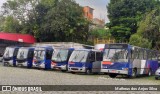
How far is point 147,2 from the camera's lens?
5688 centimetres

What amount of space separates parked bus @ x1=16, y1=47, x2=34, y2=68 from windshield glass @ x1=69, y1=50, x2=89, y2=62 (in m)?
6.82

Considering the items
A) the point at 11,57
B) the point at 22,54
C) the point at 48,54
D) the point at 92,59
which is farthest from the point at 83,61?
the point at 11,57

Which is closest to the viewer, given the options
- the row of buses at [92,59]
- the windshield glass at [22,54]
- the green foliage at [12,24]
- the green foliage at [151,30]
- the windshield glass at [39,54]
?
A: the row of buses at [92,59]

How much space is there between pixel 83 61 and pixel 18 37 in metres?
24.1

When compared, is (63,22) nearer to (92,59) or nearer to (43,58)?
(43,58)

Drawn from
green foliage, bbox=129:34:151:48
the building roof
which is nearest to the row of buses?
green foliage, bbox=129:34:151:48

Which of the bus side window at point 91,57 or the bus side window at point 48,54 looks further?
the bus side window at point 48,54

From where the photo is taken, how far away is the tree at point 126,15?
5525cm

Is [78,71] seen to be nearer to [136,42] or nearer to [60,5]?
[136,42]

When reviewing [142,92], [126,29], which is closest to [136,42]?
[126,29]

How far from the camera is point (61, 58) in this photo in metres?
31.8

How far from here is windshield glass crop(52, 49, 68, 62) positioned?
3174cm

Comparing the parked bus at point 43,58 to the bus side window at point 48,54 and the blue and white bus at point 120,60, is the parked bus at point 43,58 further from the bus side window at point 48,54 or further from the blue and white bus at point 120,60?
the blue and white bus at point 120,60

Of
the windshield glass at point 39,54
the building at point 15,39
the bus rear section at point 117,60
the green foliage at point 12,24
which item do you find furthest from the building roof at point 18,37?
the bus rear section at point 117,60
